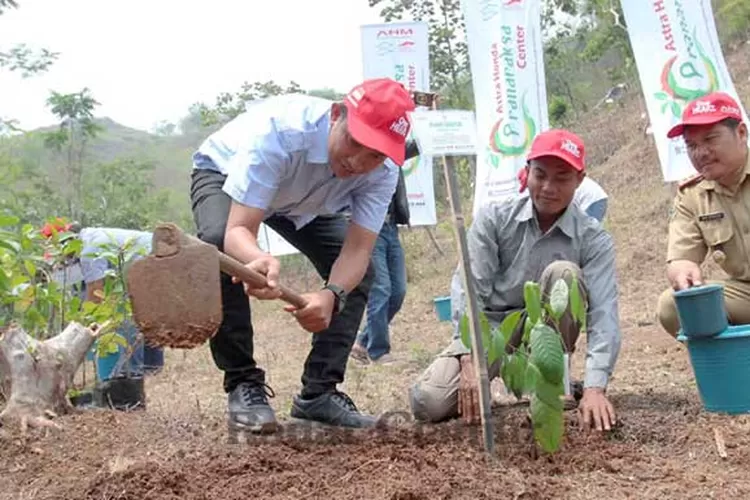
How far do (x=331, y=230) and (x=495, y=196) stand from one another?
11.0 feet

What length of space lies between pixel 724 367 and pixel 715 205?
751 millimetres

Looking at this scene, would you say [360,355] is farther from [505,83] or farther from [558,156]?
[558,156]

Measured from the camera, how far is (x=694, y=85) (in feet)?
18.1

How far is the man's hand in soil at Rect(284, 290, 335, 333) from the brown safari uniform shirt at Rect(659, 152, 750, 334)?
1316 millimetres

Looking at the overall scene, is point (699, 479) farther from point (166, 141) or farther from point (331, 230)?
point (166, 141)

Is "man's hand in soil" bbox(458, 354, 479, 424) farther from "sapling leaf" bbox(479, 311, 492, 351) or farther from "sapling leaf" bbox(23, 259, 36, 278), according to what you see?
"sapling leaf" bbox(23, 259, 36, 278)

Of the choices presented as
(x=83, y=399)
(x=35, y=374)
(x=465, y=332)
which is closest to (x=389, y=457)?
(x=465, y=332)

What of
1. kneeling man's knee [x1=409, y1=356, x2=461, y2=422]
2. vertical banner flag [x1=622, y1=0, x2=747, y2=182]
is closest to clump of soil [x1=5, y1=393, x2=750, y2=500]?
kneeling man's knee [x1=409, y1=356, x2=461, y2=422]

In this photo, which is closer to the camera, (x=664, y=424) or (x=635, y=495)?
(x=635, y=495)

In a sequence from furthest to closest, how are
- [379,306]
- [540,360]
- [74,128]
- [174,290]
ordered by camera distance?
[74,128] → [379,306] → [540,360] → [174,290]

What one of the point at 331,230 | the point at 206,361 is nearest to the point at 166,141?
the point at 206,361

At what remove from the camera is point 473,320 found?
2232 mm

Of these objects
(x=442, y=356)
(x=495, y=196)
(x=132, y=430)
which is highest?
(x=495, y=196)

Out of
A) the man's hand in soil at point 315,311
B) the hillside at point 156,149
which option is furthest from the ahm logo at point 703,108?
the hillside at point 156,149
